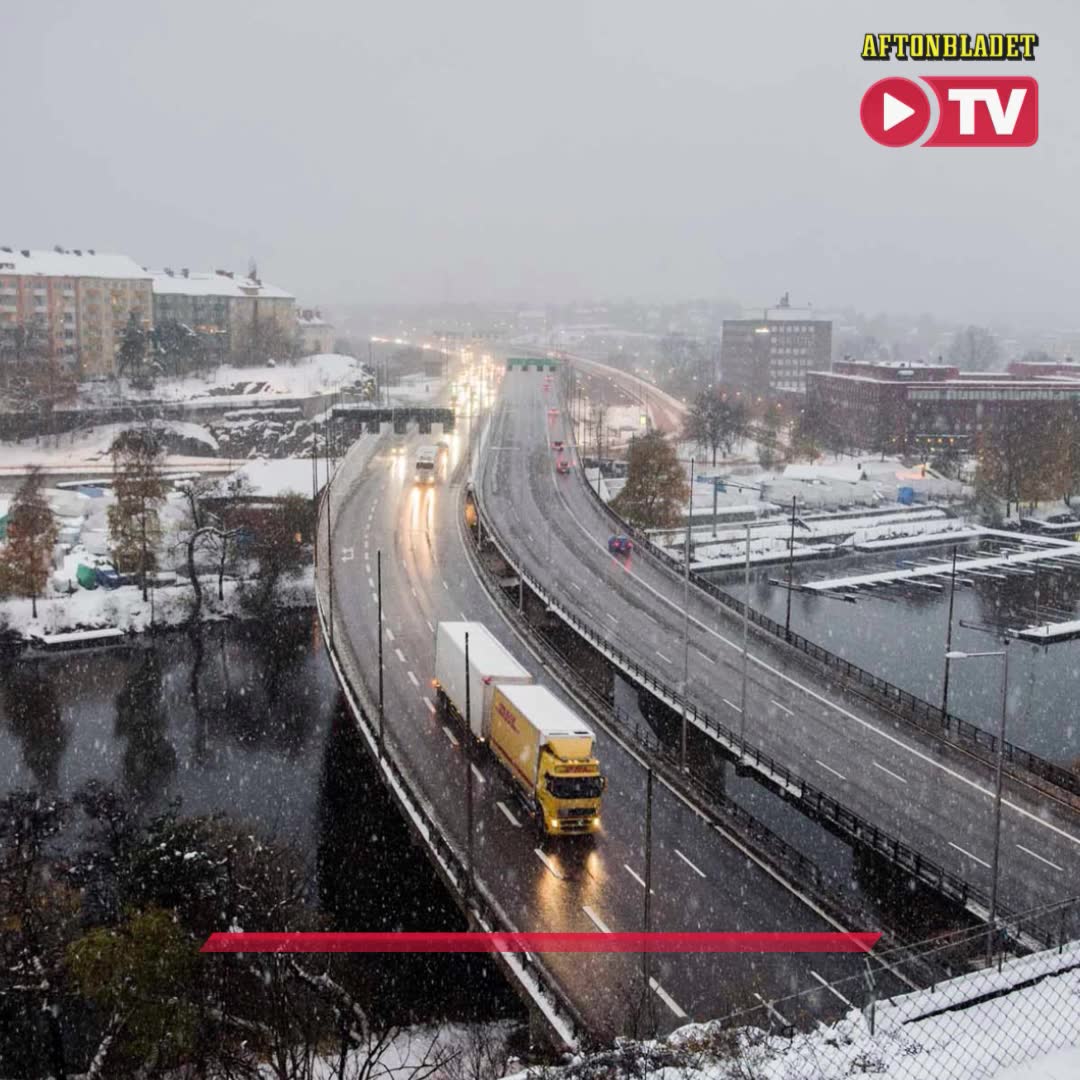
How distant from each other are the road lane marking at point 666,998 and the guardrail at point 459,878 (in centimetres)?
121

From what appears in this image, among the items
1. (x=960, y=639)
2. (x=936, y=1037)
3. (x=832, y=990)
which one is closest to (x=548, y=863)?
(x=832, y=990)

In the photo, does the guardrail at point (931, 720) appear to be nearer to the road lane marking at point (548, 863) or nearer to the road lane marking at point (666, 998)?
the road lane marking at point (548, 863)

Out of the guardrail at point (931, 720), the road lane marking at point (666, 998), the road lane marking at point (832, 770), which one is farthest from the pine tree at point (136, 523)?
the road lane marking at point (666, 998)

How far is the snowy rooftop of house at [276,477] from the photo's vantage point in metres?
55.1

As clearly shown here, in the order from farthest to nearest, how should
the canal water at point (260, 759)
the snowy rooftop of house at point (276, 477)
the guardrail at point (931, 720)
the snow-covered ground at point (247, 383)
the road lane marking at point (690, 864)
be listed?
the snow-covered ground at point (247, 383) → the snowy rooftop of house at point (276, 477) → the guardrail at point (931, 720) → the canal water at point (260, 759) → the road lane marking at point (690, 864)

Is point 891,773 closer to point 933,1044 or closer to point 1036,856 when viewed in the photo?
point 1036,856

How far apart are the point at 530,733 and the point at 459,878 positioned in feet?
10.8

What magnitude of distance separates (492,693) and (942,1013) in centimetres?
1442

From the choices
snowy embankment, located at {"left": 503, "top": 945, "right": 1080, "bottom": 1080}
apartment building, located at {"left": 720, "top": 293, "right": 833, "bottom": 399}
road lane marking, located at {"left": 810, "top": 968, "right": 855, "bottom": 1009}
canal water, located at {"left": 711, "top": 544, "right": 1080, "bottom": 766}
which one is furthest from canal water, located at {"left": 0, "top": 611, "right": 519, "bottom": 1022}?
apartment building, located at {"left": 720, "top": 293, "right": 833, "bottom": 399}

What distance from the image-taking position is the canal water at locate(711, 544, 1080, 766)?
109ft

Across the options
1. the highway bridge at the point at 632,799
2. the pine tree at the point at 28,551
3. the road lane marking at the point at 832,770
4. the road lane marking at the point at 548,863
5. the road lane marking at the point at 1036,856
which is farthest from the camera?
the pine tree at the point at 28,551

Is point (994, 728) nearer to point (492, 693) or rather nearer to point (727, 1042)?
point (492, 693)

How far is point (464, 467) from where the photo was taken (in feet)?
182

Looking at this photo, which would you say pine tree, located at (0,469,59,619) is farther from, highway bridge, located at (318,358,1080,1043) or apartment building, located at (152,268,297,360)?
apartment building, located at (152,268,297,360)
